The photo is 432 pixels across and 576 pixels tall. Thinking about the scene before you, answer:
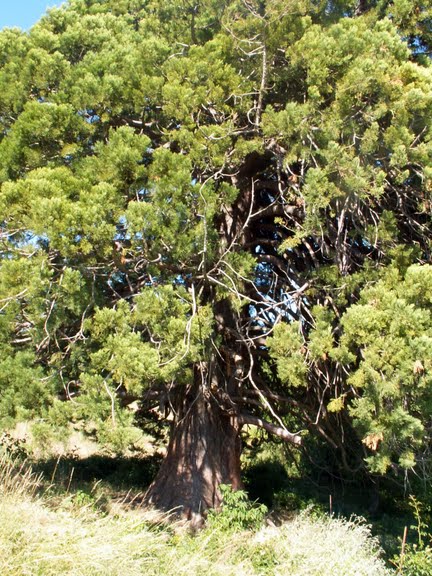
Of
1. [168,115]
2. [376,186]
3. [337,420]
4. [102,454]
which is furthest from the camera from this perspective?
[102,454]

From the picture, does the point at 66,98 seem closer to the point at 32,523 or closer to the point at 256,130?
the point at 256,130

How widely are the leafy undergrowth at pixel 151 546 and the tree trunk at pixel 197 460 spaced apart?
0.51 meters

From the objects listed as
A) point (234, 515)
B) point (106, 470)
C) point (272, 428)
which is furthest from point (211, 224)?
point (106, 470)

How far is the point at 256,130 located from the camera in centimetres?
598

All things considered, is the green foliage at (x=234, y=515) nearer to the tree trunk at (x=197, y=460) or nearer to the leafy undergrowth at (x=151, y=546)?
the leafy undergrowth at (x=151, y=546)

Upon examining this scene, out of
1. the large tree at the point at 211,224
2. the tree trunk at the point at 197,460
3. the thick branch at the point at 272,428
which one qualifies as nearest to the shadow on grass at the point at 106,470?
the tree trunk at the point at 197,460

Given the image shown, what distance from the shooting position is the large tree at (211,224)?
4.68 metres

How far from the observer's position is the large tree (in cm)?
468

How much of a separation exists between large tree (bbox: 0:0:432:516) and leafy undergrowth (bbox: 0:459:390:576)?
73 centimetres

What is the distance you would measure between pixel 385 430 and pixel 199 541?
6.70 ft

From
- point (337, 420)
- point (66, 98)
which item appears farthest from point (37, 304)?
point (337, 420)

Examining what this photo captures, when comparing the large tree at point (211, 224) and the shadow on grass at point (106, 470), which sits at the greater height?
the large tree at point (211, 224)

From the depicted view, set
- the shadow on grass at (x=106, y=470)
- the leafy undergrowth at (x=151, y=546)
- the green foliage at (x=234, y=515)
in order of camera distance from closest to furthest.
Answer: the leafy undergrowth at (x=151, y=546)
the green foliage at (x=234, y=515)
the shadow on grass at (x=106, y=470)

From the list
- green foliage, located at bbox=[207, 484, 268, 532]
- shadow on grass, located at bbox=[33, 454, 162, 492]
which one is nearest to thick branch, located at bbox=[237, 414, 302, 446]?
green foliage, located at bbox=[207, 484, 268, 532]
